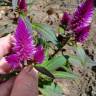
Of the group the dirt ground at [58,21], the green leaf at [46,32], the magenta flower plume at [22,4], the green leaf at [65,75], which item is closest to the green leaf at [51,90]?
the green leaf at [65,75]

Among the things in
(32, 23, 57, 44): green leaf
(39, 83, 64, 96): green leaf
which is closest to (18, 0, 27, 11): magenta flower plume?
(32, 23, 57, 44): green leaf

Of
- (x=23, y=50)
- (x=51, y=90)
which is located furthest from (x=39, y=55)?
(x=51, y=90)

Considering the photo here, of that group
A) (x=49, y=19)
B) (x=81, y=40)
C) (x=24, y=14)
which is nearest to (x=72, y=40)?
(x=81, y=40)

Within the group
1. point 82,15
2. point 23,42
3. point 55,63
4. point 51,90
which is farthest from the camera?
point 51,90

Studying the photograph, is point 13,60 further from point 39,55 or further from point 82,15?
point 82,15

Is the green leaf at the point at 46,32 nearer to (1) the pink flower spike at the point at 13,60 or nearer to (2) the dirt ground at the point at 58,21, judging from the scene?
(2) the dirt ground at the point at 58,21

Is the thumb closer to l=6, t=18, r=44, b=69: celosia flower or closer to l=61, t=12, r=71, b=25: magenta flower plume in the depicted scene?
l=6, t=18, r=44, b=69: celosia flower
